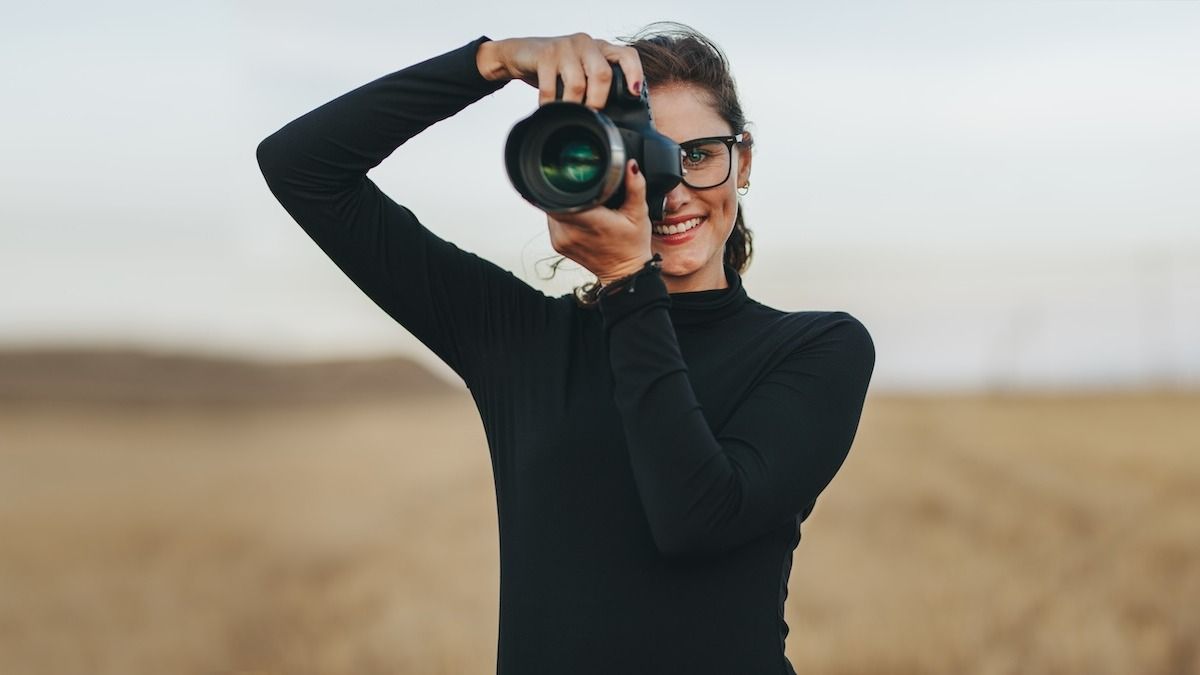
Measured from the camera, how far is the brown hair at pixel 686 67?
1354 mm

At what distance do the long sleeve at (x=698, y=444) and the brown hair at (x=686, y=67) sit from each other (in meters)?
0.23

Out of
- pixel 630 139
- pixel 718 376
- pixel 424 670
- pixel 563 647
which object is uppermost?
pixel 630 139

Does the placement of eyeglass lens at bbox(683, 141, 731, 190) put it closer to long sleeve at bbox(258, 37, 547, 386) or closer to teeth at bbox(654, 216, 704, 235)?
teeth at bbox(654, 216, 704, 235)

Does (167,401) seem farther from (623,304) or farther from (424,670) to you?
(623,304)

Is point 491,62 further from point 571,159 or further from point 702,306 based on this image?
point 702,306

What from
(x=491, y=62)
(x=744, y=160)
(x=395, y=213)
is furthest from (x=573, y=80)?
(x=744, y=160)

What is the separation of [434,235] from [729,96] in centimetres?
41

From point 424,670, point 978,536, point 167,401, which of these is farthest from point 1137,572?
point 167,401

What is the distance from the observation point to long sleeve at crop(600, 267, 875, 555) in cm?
103

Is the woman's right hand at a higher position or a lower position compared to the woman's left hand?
higher

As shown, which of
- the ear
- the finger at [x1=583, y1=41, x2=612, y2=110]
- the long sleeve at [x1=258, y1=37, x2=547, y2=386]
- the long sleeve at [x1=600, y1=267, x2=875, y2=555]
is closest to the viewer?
the long sleeve at [x1=600, y1=267, x2=875, y2=555]

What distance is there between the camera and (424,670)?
211 inches

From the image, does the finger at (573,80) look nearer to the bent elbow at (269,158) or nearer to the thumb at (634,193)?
the thumb at (634,193)

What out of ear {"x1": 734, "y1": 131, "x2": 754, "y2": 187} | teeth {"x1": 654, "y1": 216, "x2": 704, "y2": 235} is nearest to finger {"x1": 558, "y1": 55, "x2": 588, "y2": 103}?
teeth {"x1": 654, "y1": 216, "x2": 704, "y2": 235}
